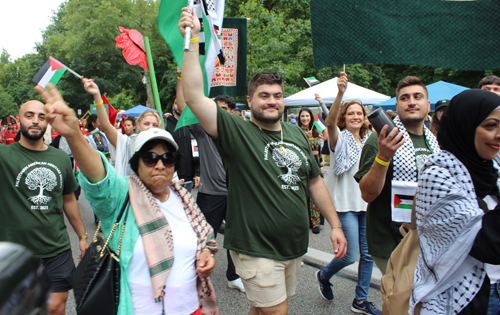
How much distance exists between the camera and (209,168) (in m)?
4.35

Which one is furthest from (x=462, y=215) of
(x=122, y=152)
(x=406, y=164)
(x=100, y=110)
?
(x=122, y=152)

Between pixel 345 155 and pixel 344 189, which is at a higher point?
pixel 345 155

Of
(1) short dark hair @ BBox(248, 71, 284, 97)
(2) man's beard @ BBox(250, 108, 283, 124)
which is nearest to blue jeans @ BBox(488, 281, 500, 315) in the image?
(2) man's beard @ BBox(250, 108, 283, 124)

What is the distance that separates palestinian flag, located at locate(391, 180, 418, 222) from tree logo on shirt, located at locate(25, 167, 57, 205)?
2.68m

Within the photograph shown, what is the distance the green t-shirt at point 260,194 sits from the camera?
2.44 meters

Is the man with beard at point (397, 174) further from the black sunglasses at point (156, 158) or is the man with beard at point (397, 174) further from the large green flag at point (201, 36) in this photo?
the large green flag at point (201, 36)

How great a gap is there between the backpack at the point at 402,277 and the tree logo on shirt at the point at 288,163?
863mm

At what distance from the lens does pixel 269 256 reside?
2414 millimetres

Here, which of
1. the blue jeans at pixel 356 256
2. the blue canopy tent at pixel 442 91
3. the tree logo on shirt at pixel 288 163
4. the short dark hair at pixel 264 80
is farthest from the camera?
the blue canopy tent at pixel 442 91

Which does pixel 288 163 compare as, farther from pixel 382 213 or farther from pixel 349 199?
pixel 349 199

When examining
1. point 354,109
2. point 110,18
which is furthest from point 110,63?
point 354,109

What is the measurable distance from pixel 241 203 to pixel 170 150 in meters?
0.68

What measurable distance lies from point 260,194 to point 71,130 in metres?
1.32

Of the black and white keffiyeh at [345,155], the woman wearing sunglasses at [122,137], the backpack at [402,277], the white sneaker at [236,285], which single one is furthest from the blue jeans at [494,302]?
the woman wearing sunglasses at [122,137]
